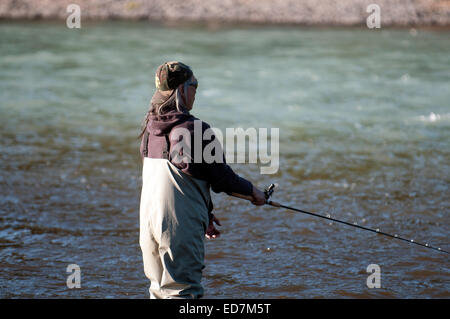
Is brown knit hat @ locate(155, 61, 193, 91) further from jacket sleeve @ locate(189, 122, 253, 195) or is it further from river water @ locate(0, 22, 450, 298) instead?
river water @ locate(0, 22, 450, 298)

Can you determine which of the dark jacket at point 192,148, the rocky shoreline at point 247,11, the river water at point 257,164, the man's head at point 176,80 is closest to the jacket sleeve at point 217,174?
the dark jacket at point 192,148

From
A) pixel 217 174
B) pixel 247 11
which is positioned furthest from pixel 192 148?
pixel 247 11

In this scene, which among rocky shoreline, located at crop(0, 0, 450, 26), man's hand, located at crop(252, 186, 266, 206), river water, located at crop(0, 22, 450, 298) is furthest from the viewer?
rocky shoreline, located at crop(0, 0, 450, 26)

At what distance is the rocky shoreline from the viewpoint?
16594 mm

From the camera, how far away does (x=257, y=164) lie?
726 centimetres

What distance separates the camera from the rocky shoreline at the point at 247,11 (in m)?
16.6

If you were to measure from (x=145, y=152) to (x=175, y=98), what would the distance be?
0.32m

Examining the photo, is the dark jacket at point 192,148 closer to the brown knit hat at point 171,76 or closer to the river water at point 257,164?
the brown knit hat at point 171,76

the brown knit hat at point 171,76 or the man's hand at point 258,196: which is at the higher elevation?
the brown knit hat at point 171,76

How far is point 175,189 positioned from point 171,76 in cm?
54

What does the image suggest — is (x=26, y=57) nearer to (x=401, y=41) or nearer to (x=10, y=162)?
(x=10, y=162)

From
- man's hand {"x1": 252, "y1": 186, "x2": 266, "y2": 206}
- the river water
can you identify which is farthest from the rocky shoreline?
man's hand {"x1": 252, "y1": 186, "x2": 266, "y2": 206}

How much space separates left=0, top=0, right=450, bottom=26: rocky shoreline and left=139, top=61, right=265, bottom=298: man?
1443cm
